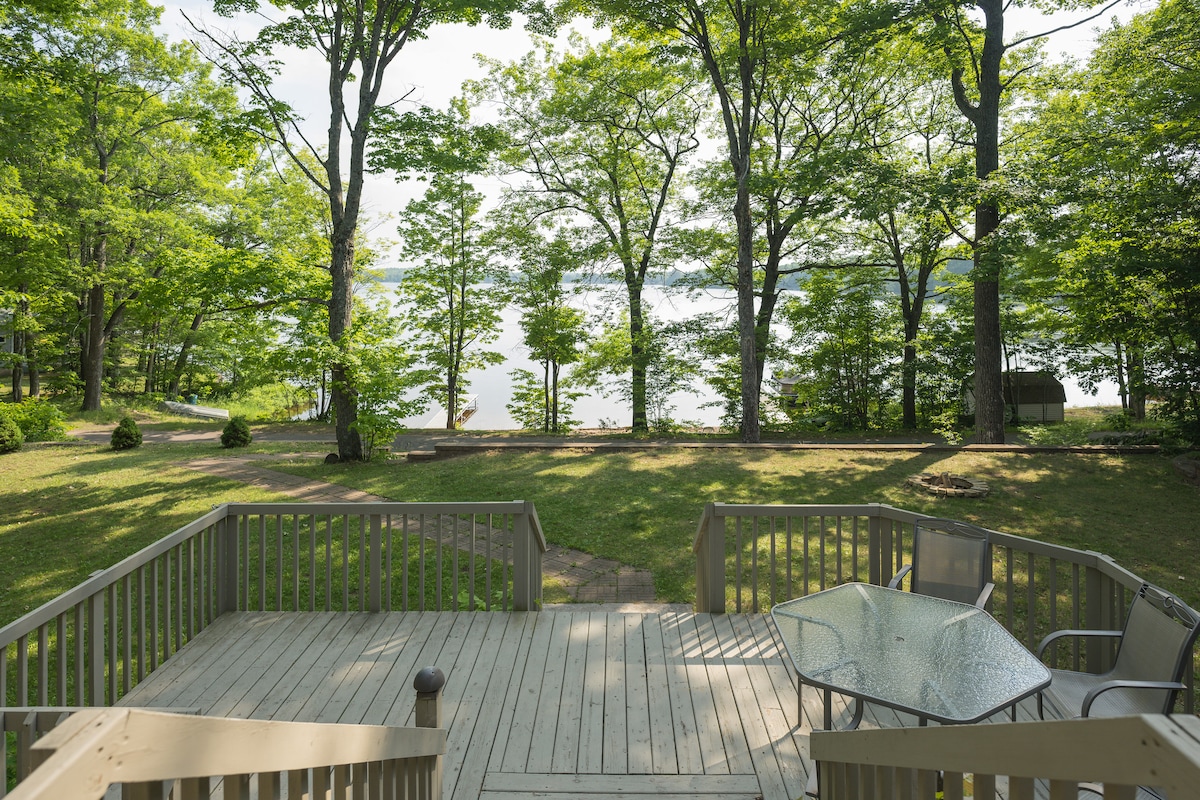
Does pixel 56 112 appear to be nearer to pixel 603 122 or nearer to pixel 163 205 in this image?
pixel 163 205

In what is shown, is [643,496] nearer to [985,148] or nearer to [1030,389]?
[985,148]

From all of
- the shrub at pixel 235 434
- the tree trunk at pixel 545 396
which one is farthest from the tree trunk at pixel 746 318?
the shrub at pixel 235 434

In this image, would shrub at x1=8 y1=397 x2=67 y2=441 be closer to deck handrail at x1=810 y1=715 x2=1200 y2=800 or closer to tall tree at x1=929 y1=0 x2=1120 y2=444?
deck handrail at x1=810 y1=715 x2=1200 y2=800

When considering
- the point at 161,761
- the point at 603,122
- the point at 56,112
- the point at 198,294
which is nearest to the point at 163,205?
the point at 56,112

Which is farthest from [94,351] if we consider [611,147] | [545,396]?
[611,147]

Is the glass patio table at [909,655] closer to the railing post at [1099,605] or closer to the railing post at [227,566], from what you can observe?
the railing post at [1099,605]

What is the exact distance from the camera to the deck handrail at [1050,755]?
2.63ft

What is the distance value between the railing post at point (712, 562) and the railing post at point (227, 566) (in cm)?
359

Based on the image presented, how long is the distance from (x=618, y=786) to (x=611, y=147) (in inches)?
678

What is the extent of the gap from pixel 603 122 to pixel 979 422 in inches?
446

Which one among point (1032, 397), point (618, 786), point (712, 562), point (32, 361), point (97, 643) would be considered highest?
point (32, 361)

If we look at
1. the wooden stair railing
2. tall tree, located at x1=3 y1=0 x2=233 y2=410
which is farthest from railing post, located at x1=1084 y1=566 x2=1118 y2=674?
tall tree, located at x1=3 y1=0 x2=233 y2=410

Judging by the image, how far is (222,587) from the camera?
209 inches

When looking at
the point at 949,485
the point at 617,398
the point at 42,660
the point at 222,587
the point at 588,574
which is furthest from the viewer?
the point at 617,398
